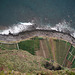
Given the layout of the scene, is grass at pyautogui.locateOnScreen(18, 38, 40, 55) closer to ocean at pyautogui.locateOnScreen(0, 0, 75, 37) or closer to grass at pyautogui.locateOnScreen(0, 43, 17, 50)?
grass at pyautogui.locateOnScreen(0, 43, 17, 50)

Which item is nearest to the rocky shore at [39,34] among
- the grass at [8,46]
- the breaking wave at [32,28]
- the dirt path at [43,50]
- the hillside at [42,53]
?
the breaking wave at [32,28]

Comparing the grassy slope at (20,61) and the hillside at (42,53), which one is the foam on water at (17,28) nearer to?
the hillside at (42,53)

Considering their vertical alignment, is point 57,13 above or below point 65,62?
above

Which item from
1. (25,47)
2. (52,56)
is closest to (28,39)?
(25,47)

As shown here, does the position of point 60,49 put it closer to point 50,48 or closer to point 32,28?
point 50,48

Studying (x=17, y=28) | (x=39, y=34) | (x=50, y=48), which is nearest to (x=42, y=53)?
(x=50, y=48)

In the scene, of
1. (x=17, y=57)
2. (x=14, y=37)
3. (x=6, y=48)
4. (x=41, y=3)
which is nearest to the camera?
(x=17, y=57)

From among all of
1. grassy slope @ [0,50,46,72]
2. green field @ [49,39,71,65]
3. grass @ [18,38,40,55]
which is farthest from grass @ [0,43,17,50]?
green field @ [49,39,71,65]

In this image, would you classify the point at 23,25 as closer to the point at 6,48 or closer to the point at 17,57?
the point at 6,48
